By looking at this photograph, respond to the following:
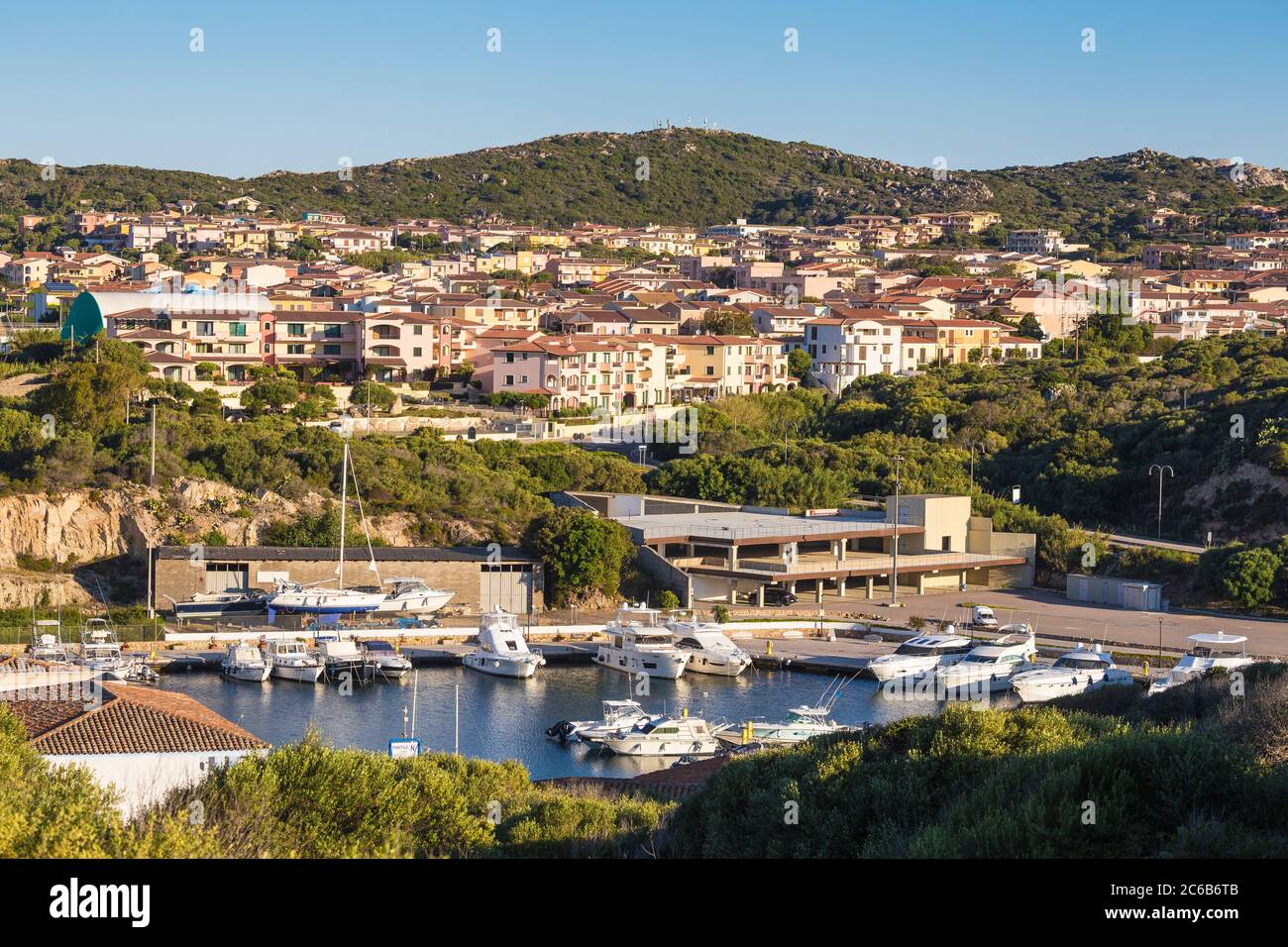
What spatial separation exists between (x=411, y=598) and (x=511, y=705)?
190 inches

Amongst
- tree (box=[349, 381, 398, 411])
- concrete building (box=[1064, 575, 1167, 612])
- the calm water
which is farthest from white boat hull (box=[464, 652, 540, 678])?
tree (box=[349, 381, 398, 411])

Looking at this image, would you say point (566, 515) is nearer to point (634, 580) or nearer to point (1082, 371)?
point (634, 580)

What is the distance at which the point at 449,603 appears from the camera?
90.4 feet

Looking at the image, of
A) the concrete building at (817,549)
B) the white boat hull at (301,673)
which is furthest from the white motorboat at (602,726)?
the concrete building at (817,549)

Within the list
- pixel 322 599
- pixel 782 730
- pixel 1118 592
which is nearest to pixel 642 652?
pixel 782 730

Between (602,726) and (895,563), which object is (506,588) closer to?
(895,563)

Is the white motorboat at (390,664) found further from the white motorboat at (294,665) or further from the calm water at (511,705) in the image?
the white motorboat at (294,665)

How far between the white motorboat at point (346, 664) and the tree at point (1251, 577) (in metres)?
14.0

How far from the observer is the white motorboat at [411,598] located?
26.6 meters

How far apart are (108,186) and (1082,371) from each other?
64539mm

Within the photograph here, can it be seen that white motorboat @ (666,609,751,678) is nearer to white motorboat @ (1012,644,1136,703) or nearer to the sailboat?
white motorboat @ (1012,644,1136,703)

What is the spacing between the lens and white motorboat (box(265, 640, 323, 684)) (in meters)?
23.7

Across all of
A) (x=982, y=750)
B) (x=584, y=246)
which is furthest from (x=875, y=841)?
(x=584, y=246)

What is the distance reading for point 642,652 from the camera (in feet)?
81.0
